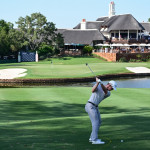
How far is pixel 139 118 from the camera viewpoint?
16484mm

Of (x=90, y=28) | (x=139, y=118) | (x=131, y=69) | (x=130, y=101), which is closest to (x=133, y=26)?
(x=90, y=28)

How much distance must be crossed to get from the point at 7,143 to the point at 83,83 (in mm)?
32544

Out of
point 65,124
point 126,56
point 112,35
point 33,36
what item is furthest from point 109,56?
point 65,124

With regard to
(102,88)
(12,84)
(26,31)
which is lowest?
(12,84)

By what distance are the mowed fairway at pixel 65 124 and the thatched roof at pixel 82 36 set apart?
66.7 metres

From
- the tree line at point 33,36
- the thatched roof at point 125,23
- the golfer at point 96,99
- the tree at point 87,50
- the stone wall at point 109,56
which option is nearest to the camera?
the golfer at point 96,99

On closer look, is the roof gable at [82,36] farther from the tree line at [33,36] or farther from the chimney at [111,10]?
the chimney at [111,10]

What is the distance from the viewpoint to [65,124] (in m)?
14.7

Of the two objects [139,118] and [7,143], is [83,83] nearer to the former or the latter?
[139,118]

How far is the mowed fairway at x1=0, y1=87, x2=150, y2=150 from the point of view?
36.6ft

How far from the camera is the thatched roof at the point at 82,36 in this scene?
92188mm

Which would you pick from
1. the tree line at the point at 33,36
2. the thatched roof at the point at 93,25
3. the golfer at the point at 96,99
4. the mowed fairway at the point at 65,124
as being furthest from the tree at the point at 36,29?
the golfer at the point at 96,99

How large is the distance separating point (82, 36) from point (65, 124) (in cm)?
8069

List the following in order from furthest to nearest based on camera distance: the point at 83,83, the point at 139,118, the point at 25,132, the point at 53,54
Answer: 1. the point at 53,54
2. the point at 83,83
3. the point at 139,118
4. the point at 25,132
